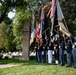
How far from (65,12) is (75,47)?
10034 mm

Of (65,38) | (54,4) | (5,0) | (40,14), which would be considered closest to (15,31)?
(5,0)

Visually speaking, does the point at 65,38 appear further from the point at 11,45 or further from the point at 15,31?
the point at 11,45

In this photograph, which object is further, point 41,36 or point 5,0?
point 5,0

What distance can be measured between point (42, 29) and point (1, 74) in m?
5.90

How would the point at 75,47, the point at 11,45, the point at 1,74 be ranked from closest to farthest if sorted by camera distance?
the point at 1,74, the point at 75,47, the point at 11,45

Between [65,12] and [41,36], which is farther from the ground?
[65,12]

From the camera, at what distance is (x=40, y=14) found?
1448 centimetres

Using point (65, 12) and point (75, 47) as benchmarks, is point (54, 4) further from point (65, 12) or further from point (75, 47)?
point (65, 12)

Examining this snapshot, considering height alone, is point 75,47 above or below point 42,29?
below

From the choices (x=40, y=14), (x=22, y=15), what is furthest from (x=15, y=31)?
(x=40, y=14)

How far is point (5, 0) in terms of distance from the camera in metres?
20.2

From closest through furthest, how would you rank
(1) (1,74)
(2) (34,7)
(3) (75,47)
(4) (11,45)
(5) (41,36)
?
(1) (1,74) → (3) (75,47) → (5) (41,36) → (2) (34,7) → (4) (11,45)

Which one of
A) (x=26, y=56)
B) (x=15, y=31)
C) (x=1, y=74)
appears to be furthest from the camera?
(x=15, y=31)

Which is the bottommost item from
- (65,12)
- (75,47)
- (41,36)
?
(75,47)
